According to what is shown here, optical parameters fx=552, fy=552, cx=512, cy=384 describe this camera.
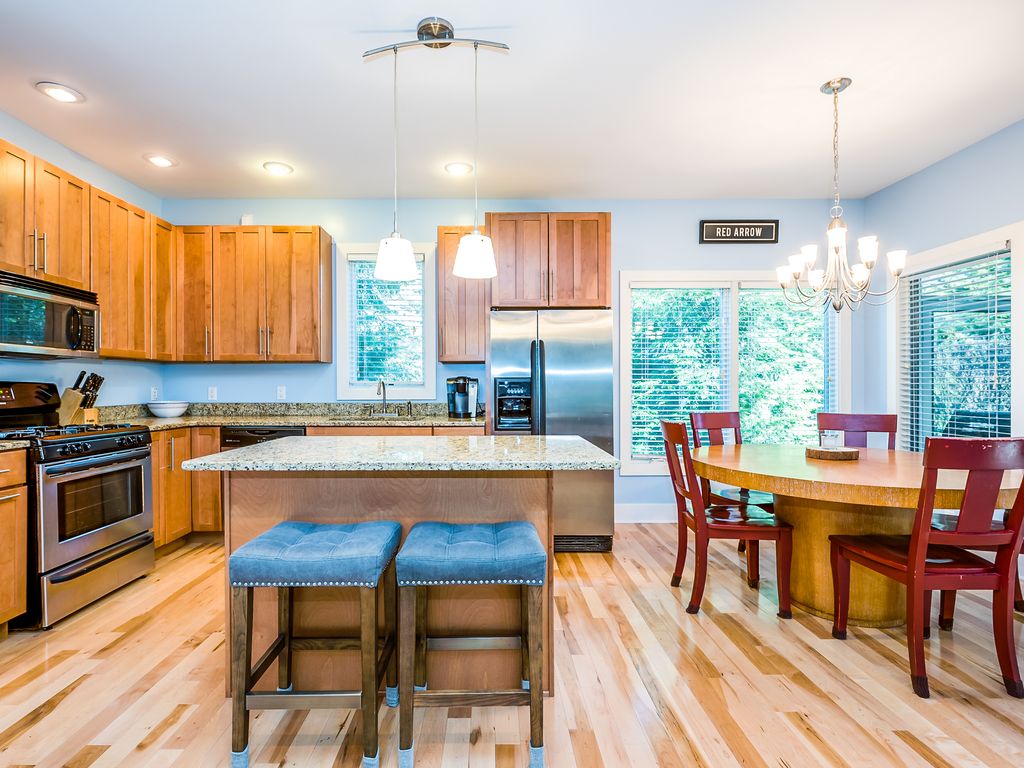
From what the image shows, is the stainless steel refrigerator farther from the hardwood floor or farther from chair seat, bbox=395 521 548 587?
chair seat, bbox=395 521 548 587

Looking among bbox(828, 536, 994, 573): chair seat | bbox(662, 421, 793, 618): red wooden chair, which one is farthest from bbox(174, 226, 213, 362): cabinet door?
bbox(828, 536, 994, 573): chair seat

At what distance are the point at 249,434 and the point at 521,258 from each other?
226 centimetres

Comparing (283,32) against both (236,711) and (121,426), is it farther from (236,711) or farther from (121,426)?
(236,711)

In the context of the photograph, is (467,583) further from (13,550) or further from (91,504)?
(91,504)

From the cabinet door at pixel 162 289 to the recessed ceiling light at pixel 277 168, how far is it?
866mm

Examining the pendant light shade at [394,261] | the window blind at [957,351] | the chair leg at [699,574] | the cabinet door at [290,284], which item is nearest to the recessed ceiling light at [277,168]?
the cabinet door at [290,284]

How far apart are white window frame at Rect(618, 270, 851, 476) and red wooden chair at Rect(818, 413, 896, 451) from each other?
0.96 m

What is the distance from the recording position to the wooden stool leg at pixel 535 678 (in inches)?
60.6

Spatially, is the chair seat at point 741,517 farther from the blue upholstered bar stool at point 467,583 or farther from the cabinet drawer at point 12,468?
the cabinet drawer at point 12,468

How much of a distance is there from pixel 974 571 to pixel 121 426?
4.06 meters

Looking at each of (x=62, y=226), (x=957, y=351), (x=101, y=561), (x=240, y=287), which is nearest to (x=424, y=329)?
(x=240, y=287)

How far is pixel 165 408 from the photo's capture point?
13.5ft

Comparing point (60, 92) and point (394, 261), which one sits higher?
point (60, 92)

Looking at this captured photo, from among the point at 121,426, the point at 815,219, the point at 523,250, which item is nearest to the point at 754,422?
the point at 815,219
